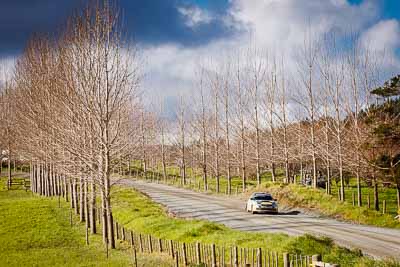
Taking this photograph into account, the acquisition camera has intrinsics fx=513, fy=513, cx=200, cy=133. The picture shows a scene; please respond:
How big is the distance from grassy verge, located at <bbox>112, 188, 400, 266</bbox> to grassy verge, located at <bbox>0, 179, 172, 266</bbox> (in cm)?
256

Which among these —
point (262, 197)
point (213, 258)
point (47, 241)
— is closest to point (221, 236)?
point (213, 258)

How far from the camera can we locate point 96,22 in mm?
29031

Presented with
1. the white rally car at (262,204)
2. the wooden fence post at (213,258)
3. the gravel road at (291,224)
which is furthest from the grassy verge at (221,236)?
the white rally car at (262,204)

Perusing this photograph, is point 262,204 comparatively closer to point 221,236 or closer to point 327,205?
point 327,205

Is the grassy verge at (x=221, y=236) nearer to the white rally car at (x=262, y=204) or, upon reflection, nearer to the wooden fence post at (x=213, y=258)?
the wooden fence post at (x=213, y=258)

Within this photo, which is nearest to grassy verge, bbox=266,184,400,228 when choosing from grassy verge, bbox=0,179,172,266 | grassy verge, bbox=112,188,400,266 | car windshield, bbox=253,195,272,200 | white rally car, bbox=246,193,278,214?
white rally car, bbox=246,193,278,214

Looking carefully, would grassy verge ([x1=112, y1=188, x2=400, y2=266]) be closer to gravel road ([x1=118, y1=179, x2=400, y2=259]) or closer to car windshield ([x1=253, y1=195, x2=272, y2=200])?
gravel road ([x1=118, y1=179, x2=400, y2=259])

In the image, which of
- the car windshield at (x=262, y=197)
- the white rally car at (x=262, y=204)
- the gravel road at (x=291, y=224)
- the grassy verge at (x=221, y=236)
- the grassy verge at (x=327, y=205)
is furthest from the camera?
the car windshield at (x=262, y=197)

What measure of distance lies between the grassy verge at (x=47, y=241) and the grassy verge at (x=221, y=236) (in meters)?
2.56

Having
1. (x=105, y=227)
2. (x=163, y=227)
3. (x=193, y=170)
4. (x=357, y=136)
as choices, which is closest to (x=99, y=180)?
(x=105, y=227)

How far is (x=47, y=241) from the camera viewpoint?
102ft

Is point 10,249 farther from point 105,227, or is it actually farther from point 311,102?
point 311,102

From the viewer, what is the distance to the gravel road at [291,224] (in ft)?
77.5

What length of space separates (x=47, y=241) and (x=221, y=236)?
12524mm
